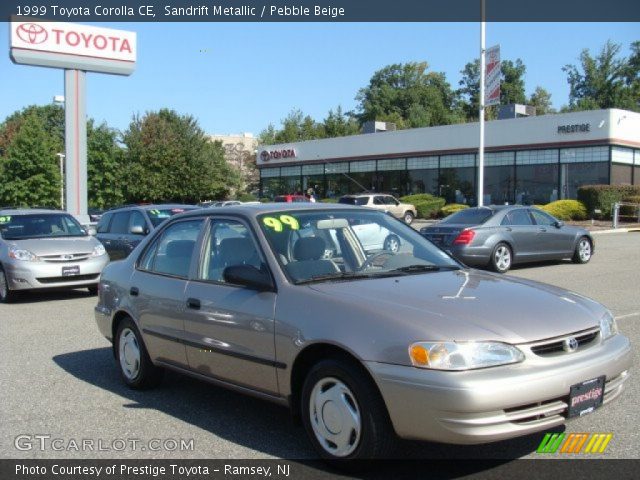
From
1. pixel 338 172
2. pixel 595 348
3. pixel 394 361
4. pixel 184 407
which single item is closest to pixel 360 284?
pixel 394 361

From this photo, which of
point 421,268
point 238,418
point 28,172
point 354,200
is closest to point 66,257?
point 238,418

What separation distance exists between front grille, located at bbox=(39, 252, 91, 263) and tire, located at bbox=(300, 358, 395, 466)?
887cm

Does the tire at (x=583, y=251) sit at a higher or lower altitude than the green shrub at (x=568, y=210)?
lower

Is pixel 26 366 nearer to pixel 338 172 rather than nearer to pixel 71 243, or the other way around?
pixel 71 243

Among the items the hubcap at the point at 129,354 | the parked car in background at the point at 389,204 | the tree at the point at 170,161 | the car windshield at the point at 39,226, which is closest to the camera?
the hubcap at the point at 129,354

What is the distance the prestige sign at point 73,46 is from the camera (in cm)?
3156

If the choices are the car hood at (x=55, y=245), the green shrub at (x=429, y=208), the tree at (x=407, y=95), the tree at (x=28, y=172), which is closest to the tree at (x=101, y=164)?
the tree at (x=28, y=172)

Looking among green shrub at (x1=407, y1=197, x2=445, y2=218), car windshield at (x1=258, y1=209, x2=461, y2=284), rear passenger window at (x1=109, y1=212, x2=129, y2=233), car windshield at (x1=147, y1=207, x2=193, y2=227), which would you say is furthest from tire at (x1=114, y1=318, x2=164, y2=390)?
green shrub at (x1=407, y1=197, x2=445, y2=218)

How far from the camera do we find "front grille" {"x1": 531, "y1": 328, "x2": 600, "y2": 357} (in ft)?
12.6

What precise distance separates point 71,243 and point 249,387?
8677 millimetres

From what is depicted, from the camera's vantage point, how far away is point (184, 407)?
5.54 metres

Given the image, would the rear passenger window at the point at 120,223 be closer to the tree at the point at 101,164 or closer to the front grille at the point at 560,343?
the front grille at the point at 560,343

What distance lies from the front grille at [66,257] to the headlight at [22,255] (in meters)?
0.13

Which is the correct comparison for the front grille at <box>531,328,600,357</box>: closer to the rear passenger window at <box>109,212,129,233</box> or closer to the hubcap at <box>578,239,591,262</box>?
the rear passenger window at <box>109,212,129,233</box>
